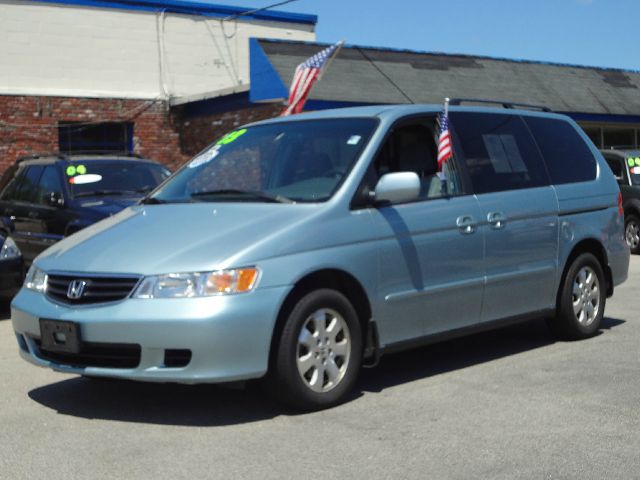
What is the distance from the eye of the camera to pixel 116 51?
80.7 feet

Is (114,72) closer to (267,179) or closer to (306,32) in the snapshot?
(306,32)

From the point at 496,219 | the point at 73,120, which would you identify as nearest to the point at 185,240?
the point at 496,219

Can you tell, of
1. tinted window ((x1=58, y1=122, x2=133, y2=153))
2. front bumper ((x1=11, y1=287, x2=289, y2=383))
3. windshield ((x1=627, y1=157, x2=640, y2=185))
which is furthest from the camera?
tinted window ((x1=58, y1=122, x2=133, y2=153))

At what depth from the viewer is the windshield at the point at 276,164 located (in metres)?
6.38

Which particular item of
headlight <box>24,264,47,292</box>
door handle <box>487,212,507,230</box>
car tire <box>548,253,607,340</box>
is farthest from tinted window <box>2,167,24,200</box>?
door handle <box>487,212,507,230</box>

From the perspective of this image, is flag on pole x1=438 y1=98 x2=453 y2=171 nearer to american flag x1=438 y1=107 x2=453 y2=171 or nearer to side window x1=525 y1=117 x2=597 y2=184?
american flag x1=438 y1=107 x2=453 y2=171

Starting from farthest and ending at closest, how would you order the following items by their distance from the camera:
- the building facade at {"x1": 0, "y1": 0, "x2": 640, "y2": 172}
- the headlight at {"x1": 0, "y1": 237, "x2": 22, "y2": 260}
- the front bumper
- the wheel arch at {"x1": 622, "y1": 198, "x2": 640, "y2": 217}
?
the building facade at {"x1": 0, "y1": 0, "x2": 640, "y2": 172} < the wheel arch at {"x1": 622, "y1": 198, "x2": 640, "y2": 217} < the headlight at {"x1": 0, "y1": 237, "x2": 22, "y2": 260} < the front bumper

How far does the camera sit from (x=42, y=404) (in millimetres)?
6297

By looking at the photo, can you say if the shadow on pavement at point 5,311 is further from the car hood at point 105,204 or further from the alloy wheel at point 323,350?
the alloy wheel at point 323,350

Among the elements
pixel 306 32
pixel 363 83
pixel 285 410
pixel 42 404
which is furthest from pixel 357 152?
pixel 306 32

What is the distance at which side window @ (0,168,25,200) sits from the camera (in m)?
13.0

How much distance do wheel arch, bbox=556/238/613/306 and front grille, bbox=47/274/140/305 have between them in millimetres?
3684

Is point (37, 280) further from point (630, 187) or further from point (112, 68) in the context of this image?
point (112, 68)

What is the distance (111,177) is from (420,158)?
5995 mm
